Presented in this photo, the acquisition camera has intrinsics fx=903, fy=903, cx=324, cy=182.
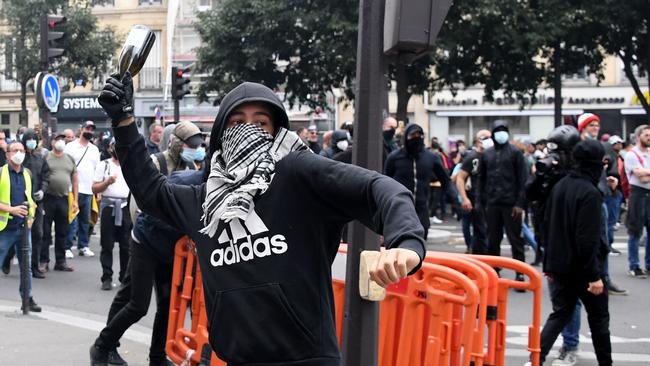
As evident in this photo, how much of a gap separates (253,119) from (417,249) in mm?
Result: 966

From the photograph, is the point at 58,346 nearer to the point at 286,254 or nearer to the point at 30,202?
the point at 30,202

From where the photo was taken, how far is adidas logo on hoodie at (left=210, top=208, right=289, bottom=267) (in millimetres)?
2861

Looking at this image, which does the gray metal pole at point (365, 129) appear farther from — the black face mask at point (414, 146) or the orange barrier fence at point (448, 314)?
the black face mask at point (414, 146)

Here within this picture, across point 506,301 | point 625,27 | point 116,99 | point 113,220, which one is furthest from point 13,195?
point 625,27

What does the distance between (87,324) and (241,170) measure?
5.88 meters

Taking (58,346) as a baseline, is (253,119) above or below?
above

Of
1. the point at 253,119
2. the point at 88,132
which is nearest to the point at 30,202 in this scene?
the point at 88,132

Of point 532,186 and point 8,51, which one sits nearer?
point 532,186

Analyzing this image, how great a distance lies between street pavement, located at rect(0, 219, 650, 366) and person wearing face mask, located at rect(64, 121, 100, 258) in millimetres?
1278

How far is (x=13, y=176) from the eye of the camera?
9938mm

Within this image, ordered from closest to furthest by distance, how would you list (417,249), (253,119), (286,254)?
(417,249) → (286,254) → (253,119)

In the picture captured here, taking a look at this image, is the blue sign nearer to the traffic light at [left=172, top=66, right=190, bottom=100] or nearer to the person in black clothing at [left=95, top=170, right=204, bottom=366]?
the traffic light at [left=172, top=66, right=190, bottom=100]


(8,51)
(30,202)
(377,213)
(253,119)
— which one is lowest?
(30,202)

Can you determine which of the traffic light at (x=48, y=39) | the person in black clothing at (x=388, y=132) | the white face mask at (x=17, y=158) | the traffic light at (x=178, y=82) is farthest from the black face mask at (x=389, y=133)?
the traffic light at (x=178, y=82)
